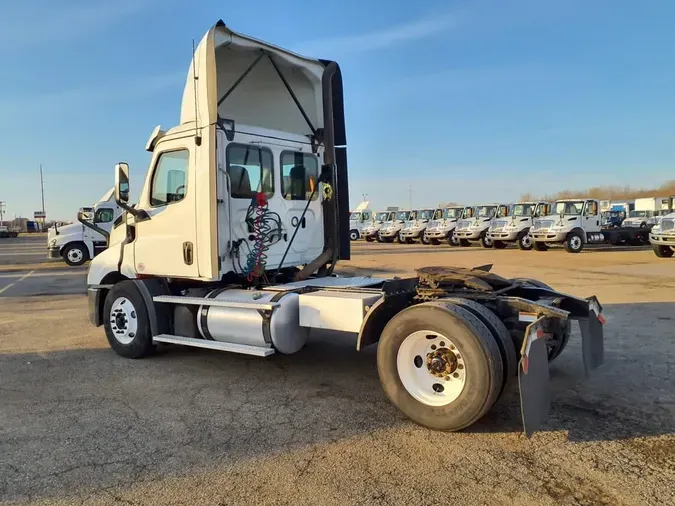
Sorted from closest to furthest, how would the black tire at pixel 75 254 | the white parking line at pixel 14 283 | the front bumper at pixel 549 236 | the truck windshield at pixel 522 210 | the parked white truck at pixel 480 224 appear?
the white parking line at pixel 14 283, the black tire at pixel 75 254, the front bumper at pixel 549 236, the truck windshield at pixel 522 210, the parked white truck at pixel 480 224

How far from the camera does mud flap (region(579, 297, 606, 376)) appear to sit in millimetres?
5105

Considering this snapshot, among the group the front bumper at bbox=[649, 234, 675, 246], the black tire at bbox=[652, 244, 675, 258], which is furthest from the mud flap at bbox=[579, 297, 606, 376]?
the black tire at bbox=[652, 244, 675, 258]

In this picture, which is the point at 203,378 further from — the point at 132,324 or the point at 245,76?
the point at 245,76

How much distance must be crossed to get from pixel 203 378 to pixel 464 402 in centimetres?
304

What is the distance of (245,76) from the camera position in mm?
6980

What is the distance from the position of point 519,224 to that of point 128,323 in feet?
78.8

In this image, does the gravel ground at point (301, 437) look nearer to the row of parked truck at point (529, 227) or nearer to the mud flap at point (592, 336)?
the mud flap at point (592, 336)

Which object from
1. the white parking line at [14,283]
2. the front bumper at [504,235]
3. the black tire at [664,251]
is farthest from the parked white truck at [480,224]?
the white parking line at [14,283]

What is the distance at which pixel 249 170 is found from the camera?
656 cm

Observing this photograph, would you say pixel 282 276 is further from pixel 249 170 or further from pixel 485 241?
pixel 485 241

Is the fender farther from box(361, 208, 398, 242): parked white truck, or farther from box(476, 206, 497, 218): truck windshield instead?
box(361, 208, 398, 242): parked white truck

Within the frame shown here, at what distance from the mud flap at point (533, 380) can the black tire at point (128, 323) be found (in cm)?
458

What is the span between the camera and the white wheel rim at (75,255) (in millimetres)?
20859

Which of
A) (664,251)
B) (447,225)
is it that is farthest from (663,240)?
(447,225)
